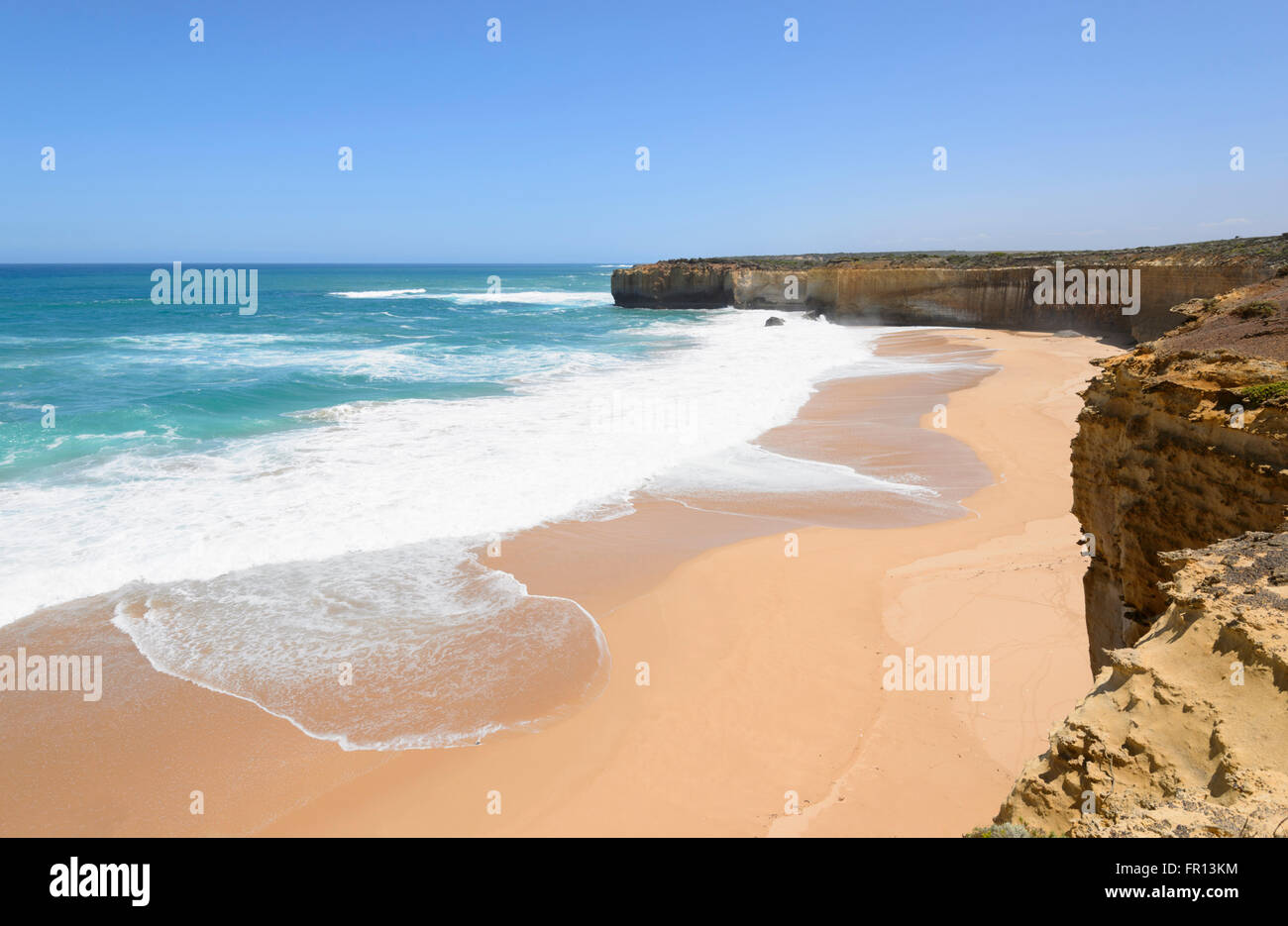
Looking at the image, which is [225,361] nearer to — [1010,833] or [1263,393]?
[1263,393]

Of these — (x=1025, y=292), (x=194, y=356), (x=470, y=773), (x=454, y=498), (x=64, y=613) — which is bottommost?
(x=470, y=773)

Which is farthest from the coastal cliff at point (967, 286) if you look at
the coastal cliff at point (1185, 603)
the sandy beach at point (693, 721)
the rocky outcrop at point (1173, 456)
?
the coastal cliff at point (1185, 603)

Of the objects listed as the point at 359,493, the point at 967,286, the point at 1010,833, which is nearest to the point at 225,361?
the point at 359,493

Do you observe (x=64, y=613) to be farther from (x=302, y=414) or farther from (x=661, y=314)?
(x=661, y=314)

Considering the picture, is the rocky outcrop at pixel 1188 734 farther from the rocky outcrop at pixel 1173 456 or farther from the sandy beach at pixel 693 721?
the sandy beach at pixel 693 721
